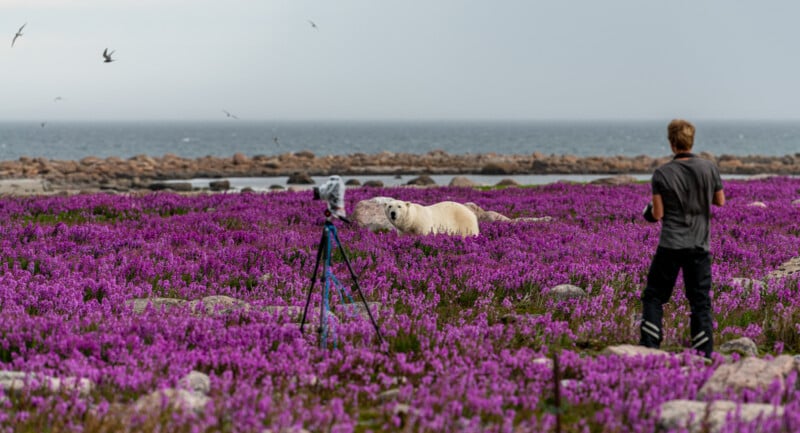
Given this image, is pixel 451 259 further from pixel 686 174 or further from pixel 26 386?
pixel 26 386

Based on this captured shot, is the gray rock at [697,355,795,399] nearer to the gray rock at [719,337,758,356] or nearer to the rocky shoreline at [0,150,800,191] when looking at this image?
the gray rock at [719,337,758,356]

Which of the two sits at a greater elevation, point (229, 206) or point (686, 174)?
point (686, 174)

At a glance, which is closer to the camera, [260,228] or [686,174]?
[686,174]

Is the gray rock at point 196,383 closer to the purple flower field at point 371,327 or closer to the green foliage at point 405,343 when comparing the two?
the purple flower field at point 371,327

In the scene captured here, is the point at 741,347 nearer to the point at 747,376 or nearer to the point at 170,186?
the point at 747,376

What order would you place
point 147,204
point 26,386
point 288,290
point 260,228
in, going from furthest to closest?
point 147,204
point 260,228
point 288,290
point 26,386

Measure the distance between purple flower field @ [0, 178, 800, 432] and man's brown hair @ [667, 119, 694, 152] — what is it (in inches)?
74.1

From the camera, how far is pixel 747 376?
5.38m

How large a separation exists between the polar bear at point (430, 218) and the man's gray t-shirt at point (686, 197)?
6.73m

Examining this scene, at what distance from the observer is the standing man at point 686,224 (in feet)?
23.4

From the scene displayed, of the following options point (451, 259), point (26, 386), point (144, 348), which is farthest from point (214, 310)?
point (451, 259)

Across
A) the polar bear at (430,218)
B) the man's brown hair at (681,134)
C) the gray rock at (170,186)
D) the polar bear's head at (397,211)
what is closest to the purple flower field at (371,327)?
the polar bear at (430,218)

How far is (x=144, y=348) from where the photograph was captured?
636cm

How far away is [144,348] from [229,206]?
13.3 meters
